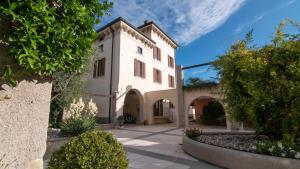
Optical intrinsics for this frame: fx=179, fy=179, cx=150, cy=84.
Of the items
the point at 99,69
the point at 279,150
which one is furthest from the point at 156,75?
the point at 279,150

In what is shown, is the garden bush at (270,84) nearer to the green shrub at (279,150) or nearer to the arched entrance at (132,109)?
the green shrub at (279,150)

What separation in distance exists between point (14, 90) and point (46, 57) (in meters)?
0.58

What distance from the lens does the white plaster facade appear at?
1504cm

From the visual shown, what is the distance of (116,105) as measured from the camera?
14609 mm

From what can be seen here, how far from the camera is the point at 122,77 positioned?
15.2 metres

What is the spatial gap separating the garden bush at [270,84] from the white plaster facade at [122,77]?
370 inches

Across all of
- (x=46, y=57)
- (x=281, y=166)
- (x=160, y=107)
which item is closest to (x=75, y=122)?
(x=46, y=57)

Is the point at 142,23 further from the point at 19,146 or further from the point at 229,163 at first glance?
the point at 19,146

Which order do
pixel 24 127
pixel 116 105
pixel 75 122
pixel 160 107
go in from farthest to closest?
pixel 160 107 → pixel 116 105 → pixel 75 122 → pixel 24 127

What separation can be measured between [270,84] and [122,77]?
11475mm

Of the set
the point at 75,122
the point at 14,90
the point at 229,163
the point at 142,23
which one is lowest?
the point at 229,163

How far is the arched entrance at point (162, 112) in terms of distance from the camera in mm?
18664

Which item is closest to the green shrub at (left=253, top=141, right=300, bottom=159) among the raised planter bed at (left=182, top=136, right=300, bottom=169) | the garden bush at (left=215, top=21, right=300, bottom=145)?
the raised planter bed at (left=182, top=136, right=300, bottom=169)

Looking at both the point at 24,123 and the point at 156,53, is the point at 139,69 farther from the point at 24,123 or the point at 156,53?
the point at 24,123
